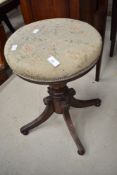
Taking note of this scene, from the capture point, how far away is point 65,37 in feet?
3.05

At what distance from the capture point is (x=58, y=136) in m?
1.21

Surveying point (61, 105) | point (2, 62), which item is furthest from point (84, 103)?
point (2, 62)

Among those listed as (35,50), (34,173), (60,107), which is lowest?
(34,173)

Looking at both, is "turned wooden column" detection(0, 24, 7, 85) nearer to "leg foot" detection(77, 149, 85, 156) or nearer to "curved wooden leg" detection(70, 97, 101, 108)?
"curved wooden leg" detection(70, 97, 101, 108)

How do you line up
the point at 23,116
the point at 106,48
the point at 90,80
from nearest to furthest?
1. the point at 23,116
2. the point at 90,80
3. the point at 106,48

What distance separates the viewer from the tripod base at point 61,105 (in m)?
1.07

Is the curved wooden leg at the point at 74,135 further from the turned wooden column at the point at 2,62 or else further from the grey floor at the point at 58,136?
the turned wooden column at the point at 2,62

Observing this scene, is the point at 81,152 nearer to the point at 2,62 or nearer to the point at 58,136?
the point at 58,136

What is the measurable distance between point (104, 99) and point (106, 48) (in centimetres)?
55

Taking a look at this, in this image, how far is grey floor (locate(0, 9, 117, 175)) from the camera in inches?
42.8

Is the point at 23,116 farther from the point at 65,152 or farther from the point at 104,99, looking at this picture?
the point at 104,99

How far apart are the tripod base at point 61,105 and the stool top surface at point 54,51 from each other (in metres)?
0.20

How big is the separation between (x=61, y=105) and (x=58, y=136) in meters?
0.21

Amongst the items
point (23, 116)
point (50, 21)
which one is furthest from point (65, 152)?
point (50, 21)
